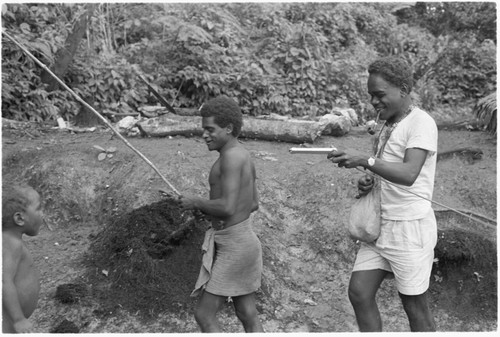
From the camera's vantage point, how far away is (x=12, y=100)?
8.57 metres

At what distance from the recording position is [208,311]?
3.46 m

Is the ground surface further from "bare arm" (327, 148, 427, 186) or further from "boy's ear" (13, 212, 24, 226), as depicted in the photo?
"bare arm" (327, 148, 427, 186)

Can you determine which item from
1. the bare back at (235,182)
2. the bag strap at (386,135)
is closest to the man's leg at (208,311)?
the bare back at (235,182)

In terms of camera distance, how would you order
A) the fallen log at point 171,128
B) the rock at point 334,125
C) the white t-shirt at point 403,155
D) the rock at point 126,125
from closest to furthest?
the white t-shirt at point 403,155 → the fallen log at point 171,128 → the rock at point 126,125 → the rock at point 334,125

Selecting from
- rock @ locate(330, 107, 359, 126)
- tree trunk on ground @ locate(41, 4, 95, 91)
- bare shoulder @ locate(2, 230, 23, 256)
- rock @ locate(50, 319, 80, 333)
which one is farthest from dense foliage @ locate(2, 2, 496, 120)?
bare shoulder @ locate(2, 230, 23, 256)

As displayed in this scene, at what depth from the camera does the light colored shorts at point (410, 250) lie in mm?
3244

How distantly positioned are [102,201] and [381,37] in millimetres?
9180

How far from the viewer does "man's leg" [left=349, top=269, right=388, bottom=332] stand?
335 cm

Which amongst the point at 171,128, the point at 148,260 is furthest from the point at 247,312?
the point at 171,128

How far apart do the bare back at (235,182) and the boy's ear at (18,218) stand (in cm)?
104

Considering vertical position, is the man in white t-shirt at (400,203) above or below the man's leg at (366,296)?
above

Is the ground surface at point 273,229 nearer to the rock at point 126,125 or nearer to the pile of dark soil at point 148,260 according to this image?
the pile of dark soil at point 148,260

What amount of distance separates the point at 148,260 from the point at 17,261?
1.72m

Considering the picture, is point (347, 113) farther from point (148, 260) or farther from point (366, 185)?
point (366, 185)
